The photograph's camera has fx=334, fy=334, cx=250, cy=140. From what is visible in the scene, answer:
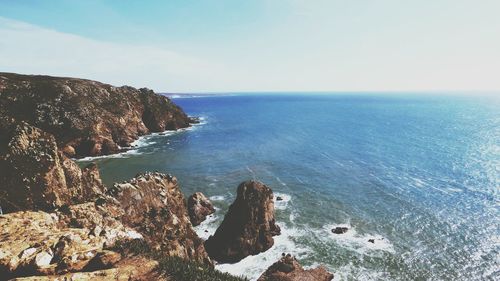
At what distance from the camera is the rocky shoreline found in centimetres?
1978

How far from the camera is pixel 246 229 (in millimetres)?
42531

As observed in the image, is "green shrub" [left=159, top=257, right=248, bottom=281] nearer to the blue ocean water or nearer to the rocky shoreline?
the rocky shoreline

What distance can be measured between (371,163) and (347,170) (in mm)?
9685

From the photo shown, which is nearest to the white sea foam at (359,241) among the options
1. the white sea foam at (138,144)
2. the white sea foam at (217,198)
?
the white sea foam at (217,198)

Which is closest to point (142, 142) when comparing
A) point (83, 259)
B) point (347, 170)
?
point (347, 170)

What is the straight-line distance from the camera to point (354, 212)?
2099 inches

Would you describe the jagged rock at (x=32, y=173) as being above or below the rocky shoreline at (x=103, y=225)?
above

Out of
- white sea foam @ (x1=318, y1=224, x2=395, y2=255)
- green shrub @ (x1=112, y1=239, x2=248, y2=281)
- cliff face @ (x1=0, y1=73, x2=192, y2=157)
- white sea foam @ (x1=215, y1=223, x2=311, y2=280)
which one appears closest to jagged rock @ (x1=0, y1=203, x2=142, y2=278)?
green shrub @ (x1=112, y1=239, x2=248, y2=281)

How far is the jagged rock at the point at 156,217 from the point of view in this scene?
31.9m

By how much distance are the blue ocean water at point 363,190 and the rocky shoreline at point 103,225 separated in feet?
14.7

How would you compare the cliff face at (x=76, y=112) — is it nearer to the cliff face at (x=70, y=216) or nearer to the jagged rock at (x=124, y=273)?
the cliff face at (x=70, y=216)

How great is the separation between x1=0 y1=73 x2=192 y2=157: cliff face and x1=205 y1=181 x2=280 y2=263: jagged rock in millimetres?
60464

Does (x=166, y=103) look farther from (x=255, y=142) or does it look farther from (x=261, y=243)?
(x=261, y=243)

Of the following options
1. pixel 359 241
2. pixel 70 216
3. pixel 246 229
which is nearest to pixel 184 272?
pixel 70 216
